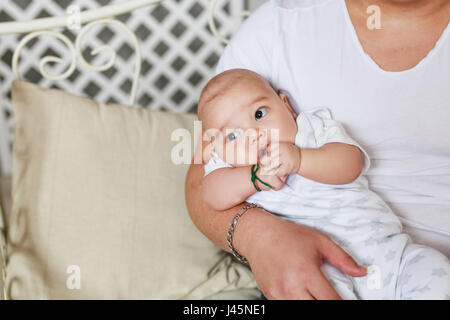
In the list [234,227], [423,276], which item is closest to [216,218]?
[234,227]

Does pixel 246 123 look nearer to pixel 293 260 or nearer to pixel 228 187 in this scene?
pixel 228 187

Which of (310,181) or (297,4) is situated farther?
(297,4)

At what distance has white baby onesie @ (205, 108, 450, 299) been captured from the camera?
0.69m

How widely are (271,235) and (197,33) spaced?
1.41m

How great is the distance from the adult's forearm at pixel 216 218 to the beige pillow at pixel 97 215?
0.13 meters

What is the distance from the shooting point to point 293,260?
0.69 m

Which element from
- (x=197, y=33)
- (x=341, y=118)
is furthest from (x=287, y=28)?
(x=197, y=33)

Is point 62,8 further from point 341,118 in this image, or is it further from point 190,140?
point 341,118

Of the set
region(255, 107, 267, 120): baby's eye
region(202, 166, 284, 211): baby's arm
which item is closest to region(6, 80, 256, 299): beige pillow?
region(202, 166, 284, 211): baby's arm

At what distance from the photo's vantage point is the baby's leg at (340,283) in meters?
0.70

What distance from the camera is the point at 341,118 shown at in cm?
87

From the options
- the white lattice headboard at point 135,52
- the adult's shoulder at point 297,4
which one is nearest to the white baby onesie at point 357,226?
the adult's shoulder at point 297,4

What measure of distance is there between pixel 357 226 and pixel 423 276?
13cm

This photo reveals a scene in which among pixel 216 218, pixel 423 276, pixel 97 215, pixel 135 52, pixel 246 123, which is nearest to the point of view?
pixel 423 276
